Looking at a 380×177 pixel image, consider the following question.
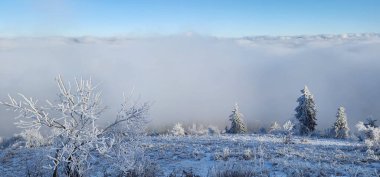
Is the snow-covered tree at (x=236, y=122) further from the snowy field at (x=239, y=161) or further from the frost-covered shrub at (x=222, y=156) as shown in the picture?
the frost-covered shrub at (x=222, y=156)

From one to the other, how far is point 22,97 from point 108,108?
210cm

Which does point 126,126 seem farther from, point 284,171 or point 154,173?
point 284,171

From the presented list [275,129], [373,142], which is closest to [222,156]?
[373,142]

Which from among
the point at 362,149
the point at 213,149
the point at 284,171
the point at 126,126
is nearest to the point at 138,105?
the point at 126,126

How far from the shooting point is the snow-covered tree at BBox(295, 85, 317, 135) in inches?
2082

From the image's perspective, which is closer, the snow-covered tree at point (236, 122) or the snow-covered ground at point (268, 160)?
the snow-covered ground at point (268, 160)

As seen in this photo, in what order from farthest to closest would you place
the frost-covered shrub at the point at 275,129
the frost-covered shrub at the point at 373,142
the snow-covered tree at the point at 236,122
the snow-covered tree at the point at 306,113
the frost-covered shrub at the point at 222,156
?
the snow-covered tree at the point at 236,122
the snow-covered tree at the point at 306,113
the frost-covered shrub at the point at 275,129
the frost-covered shrub at the point at 373,142
the frost-covered shrub at the point at 222,156

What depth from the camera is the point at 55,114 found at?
37.7 ft

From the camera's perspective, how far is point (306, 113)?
52.8 metres

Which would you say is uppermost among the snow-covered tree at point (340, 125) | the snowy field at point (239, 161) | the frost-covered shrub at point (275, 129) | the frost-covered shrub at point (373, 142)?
the snow-covered tree at point (340, 125)

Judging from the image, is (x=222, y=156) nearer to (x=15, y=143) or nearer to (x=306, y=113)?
(x=15, y=143)

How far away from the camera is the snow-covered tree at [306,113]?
173ft

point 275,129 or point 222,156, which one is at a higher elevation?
point 275,129

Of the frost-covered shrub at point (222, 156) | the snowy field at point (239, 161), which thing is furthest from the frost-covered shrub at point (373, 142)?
the frost-covered shrub at point (222, 156)
